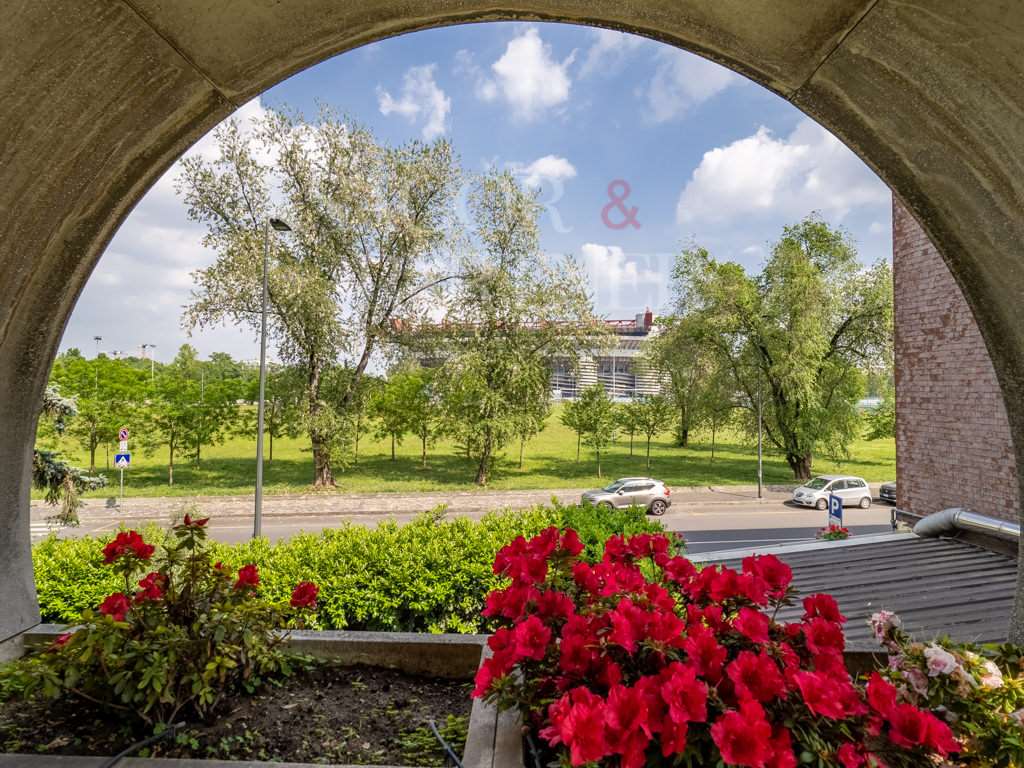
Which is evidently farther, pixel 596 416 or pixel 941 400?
pixel 596 416

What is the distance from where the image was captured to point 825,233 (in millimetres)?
21094

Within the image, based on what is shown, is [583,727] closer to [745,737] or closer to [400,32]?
[745,737]

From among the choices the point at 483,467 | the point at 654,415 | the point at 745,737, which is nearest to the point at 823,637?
the point at 745,737

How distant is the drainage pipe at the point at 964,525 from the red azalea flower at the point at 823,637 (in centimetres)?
537

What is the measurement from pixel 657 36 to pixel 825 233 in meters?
22.3

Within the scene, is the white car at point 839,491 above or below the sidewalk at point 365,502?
above

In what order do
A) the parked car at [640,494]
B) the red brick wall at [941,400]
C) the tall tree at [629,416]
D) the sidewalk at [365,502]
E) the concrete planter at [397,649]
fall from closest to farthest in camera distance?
the concrete planter at [397,649]
the red brick wall at [941,400]
the sidewalk at [365,502]
the parked car at [640,494]
the tall tree at [629,416]

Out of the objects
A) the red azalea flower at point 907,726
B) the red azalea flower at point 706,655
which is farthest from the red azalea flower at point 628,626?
the red azalea flower at point 907,726

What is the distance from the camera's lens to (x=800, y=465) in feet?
74.7

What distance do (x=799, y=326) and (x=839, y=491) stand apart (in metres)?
5.66

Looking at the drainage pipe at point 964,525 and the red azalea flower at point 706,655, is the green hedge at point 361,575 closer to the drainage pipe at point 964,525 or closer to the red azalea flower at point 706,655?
the red azalea flower at point 706,655

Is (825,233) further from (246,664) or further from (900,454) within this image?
(246,664)

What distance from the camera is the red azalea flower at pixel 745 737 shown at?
1306 millimetres

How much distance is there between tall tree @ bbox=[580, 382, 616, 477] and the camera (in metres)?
24.5
